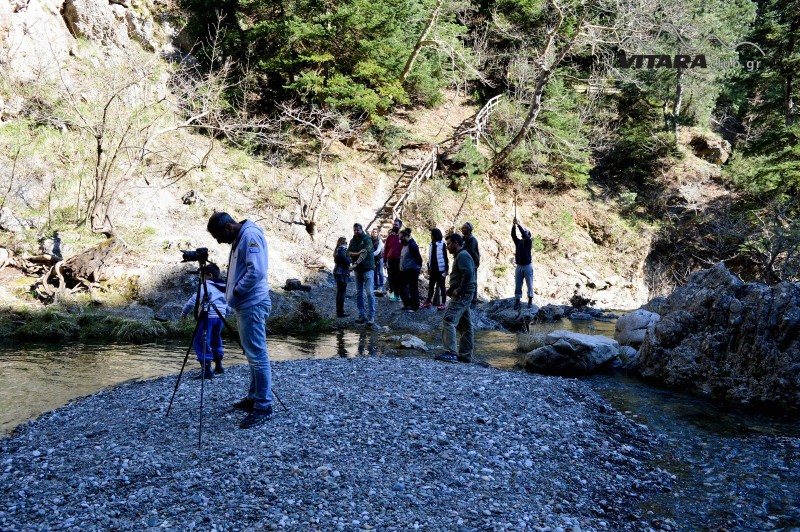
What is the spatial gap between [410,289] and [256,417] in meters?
8.51

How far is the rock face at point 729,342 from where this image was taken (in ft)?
25.0

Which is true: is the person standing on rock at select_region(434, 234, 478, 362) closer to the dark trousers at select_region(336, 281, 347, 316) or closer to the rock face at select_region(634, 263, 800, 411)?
the rock face at select_region(634, 263, 800, 411)

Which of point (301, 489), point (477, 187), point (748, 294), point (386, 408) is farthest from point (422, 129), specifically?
point (301, 489)

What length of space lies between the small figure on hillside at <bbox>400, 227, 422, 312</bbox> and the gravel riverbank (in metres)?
6.07

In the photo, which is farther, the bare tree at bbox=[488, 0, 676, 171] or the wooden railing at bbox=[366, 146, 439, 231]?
the wooden railing at bbox=[366, 146, 439, 231]

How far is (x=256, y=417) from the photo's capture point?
218 inches

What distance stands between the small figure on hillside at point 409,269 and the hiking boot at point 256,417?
25.1ft

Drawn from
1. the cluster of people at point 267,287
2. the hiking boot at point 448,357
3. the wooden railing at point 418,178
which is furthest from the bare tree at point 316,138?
the hiking boot at point 448,357

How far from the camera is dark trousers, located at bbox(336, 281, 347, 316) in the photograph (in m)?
13.1

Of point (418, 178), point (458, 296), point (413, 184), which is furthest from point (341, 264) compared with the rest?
point (418, 178)

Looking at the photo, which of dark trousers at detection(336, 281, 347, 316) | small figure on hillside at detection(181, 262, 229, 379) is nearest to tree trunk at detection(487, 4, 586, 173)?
dark trousers at detection(336, 281, 347, 316)

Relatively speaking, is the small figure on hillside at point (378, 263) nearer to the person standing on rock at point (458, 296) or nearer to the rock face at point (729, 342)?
the person standing on rock at point (458, 296)

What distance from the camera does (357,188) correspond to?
2270 centimetres

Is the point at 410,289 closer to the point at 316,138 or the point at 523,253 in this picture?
the point at 523,253
